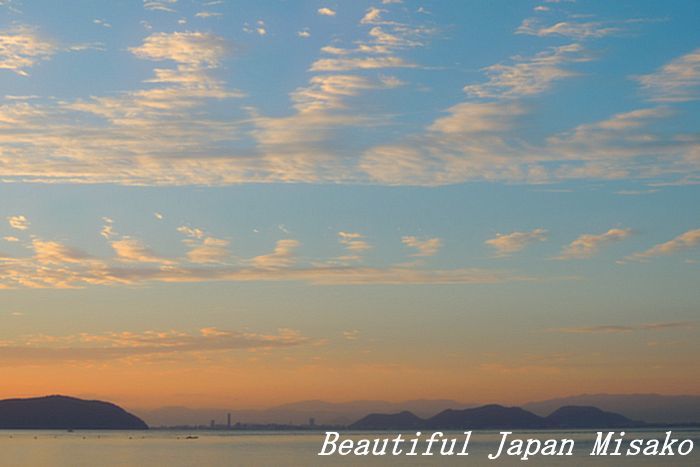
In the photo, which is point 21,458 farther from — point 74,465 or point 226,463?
point 226,463

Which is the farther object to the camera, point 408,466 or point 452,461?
point 452,461

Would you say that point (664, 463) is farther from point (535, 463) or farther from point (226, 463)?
point (226, 463)

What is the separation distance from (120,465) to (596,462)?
6259 cm

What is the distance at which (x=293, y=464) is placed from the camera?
13688 cm

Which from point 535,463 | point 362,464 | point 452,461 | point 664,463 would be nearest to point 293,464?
point 362,464

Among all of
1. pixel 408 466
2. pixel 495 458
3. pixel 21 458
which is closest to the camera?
pixel 408 466

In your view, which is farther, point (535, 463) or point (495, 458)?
point (495, 458)

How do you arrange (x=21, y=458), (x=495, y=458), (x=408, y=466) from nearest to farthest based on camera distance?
(x=408, y=466)
(x=495, y=458)
(x=21, y=458)

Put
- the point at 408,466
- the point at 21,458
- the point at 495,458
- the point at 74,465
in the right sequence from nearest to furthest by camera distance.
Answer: the point at 408,466
the point at 74,465
the point at 495,458
the point at 21,458

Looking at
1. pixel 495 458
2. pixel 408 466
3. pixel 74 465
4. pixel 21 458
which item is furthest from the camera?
pixel 21 458

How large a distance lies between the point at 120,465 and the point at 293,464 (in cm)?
2293

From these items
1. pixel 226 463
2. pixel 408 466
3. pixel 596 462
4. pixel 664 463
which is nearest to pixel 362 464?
→ pixel 408 466

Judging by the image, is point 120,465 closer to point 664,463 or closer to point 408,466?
point 408,466

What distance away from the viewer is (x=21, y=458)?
159 m
